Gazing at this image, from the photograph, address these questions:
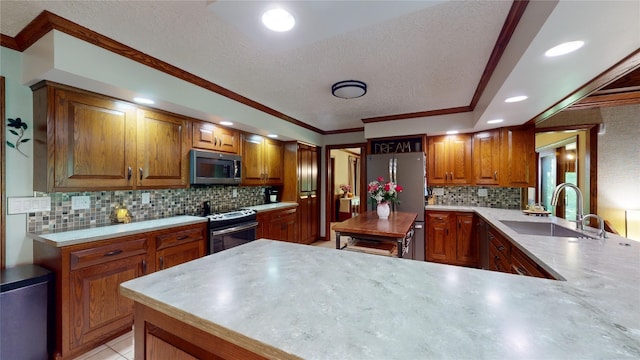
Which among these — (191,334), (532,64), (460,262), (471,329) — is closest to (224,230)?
(191,334)

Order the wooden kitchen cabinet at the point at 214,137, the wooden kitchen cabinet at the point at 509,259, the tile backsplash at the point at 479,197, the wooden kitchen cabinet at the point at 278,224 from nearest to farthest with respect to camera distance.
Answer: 1. the wooden kitchen cabinet at the point at 509,259
2. the wooden kitchen cabinet at the point at 214,137
3. the wooden kitchen cabinet at the point at 278,224
4. the tile backsplash at the point at 479,197

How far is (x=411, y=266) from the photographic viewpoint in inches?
43.8

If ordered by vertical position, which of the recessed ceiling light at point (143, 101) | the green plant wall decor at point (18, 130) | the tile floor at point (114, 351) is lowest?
the tile floor at point (114, 351)

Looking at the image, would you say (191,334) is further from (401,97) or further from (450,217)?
(450,217)

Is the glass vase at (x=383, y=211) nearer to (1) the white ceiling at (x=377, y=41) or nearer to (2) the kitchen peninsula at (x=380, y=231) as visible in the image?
(2) the kitchen peninsula at (x=380, y=231)

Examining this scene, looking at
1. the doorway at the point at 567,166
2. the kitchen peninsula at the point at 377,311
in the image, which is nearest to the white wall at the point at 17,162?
the kitchen peninsula at the point at 377,311

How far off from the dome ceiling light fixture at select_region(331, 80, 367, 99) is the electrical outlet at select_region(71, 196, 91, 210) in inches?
106

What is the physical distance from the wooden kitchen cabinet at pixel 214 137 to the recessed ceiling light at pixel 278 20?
1.92 metres

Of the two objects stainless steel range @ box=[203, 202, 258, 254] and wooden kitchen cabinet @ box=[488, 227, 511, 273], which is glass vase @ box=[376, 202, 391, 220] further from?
stainless steel range @ box=[203, 202, 258, 254]

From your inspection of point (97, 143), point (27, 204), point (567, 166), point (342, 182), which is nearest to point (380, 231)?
point (97, 143)

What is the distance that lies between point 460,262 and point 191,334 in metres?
3.93

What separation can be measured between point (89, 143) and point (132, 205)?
2.57 ft

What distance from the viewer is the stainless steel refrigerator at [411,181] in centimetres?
382

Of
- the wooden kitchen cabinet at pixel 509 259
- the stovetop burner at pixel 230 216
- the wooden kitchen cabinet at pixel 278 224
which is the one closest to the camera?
the wooden kitchen cabinet at pixel 509 259
